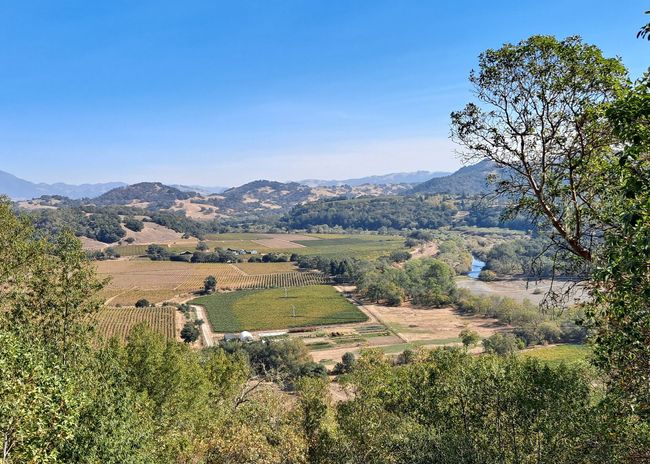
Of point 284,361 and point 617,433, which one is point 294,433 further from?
point 284,361

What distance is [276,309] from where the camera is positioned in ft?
364

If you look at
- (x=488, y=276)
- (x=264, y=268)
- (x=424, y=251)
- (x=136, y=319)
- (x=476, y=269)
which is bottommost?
(x=476, y=269)

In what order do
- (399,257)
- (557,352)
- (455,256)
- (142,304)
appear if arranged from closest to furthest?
(557,352) < (142,304) < (399,257) < (455,256)

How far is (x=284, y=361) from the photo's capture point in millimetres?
69250

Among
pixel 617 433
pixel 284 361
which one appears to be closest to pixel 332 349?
pixel 284 361

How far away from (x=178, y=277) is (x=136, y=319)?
48069 mm

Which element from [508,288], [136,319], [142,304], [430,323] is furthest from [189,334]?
[508,288]

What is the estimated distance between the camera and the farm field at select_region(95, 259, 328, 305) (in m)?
121

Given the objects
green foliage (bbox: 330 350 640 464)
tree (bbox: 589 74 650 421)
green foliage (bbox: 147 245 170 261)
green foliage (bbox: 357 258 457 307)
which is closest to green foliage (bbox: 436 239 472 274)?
green foliage (bbox: 357 258 457 307)

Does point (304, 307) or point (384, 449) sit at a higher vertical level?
point (384, 449)

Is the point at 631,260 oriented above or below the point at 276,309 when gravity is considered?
above

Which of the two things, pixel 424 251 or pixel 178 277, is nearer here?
pixel 178 277

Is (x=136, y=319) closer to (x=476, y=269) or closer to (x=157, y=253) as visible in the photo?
(x=157, y=253)

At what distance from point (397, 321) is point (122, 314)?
2508 inches
